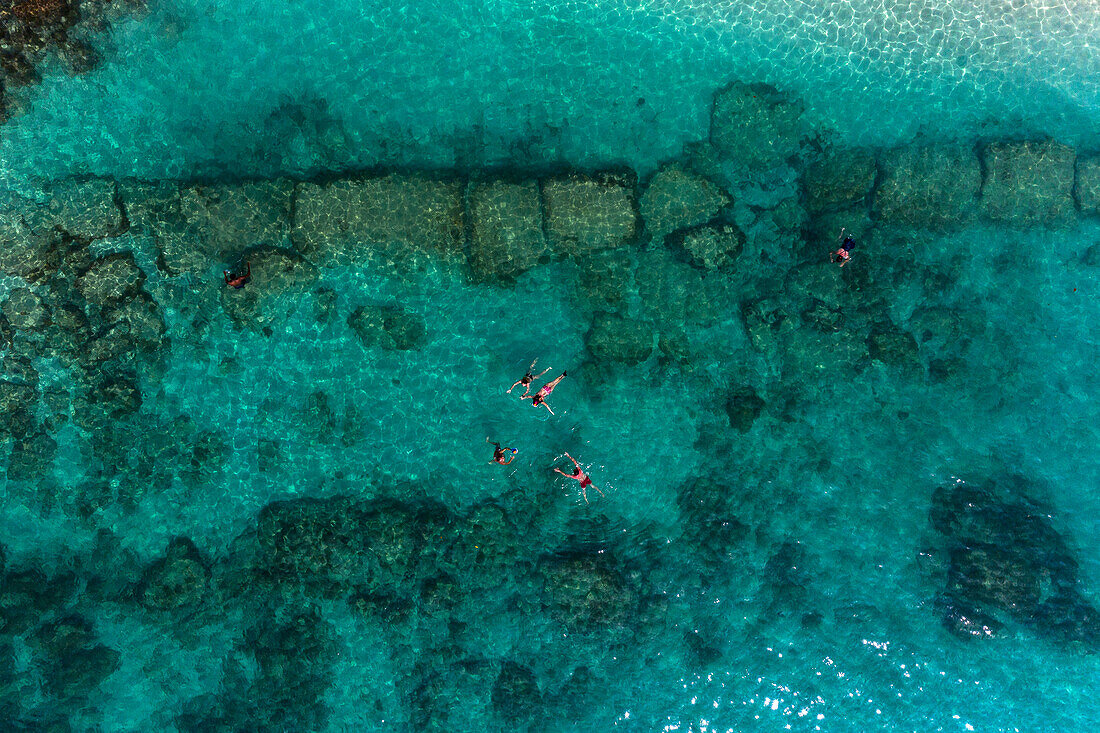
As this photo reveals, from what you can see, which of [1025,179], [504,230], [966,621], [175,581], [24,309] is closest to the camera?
[24,309]

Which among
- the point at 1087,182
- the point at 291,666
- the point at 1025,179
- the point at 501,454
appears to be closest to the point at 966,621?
the point at 1025,179

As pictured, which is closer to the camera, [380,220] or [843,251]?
[380,220]

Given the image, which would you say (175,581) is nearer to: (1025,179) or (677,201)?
(677,201)

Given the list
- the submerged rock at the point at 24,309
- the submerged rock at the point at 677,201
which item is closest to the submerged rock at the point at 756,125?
the submerged rock at the point at 677,201

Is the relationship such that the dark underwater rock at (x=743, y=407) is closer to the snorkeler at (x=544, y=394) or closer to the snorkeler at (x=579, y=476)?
the snorkeler at (x=579, y=476)

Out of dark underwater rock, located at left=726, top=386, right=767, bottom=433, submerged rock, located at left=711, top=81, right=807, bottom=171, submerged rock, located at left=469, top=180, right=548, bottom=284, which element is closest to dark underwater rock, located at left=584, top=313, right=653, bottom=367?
submerged rock, located at left=469, top=180, right=548, bottom=284
